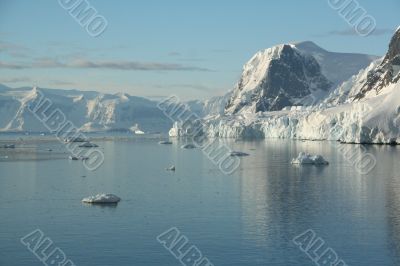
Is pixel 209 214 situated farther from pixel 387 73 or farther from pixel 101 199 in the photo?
pixel 387 73

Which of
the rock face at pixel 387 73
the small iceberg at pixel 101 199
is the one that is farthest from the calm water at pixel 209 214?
the rock face at pixel 387 73

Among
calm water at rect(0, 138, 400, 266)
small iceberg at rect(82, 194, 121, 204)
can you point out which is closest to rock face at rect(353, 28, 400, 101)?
calm water at rect(0, 138, 400, 266)

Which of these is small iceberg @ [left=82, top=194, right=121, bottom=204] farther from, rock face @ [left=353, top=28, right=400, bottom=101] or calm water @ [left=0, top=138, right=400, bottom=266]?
rock face @ [left=353, top=28, right=400, bottom=101]

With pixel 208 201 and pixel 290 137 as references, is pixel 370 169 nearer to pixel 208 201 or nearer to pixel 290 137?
pixel 208 201

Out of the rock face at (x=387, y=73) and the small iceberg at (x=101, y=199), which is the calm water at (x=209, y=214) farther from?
the rock face at (x=387, y=73)

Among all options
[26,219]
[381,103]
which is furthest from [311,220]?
[381,103]

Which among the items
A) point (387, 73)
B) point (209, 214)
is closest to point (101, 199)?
point (209, 214)
